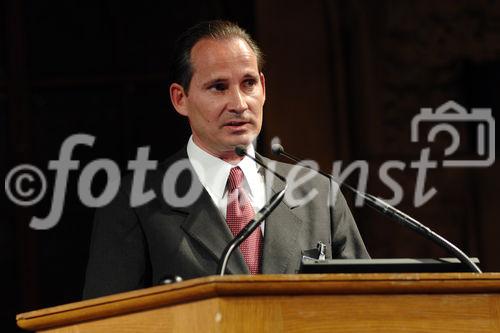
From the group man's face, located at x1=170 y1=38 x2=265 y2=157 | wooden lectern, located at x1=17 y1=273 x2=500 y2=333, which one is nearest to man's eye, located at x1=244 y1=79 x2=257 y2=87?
man's face, located at x1=170 y1=38 x2=265 y2=157

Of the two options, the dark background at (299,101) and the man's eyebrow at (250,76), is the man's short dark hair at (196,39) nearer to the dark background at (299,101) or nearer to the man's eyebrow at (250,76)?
the man's eyebrow at (250,76)

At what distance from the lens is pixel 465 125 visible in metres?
5.36

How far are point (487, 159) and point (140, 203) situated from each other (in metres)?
2.87

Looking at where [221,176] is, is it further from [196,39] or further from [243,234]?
[243,234]

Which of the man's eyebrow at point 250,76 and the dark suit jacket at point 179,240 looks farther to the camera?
the man's eyebrow at point 250,76

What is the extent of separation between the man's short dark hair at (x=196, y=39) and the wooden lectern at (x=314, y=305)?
997mm

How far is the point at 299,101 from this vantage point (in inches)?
213
